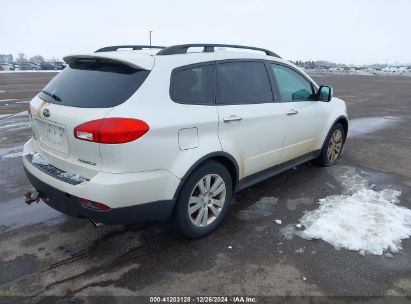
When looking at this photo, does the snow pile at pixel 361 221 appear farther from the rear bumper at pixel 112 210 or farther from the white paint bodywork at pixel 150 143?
the rear bumper at pixel 112 210

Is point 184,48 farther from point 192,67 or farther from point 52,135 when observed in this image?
point 52,135

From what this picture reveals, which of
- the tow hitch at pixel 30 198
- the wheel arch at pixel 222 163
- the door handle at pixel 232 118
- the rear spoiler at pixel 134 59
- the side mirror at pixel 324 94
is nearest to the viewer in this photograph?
the rear spoiler at pixel 134 59

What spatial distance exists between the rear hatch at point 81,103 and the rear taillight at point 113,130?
5 centimetres

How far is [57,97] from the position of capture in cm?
326

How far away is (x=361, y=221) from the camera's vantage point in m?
3.86

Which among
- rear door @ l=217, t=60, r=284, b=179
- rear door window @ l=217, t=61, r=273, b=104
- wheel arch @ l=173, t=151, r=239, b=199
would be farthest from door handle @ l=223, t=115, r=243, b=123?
wheel arch @ l=173, t=151, r=239, b=199

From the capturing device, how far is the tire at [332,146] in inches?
220

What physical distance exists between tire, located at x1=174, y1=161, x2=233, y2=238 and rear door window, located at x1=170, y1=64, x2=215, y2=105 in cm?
62

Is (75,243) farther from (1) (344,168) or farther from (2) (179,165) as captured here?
(1) (344,168)

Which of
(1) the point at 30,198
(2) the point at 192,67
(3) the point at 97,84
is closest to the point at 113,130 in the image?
(3) the point at 97,84

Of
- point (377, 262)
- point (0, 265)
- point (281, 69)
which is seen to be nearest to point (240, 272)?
point (377, 262)

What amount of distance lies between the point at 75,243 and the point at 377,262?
283cm

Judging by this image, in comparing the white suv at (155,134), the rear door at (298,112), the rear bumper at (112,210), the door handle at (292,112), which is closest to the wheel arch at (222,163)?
the white suv at (155,134)

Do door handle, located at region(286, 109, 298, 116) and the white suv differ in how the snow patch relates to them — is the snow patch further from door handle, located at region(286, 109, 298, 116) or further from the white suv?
the white suv
